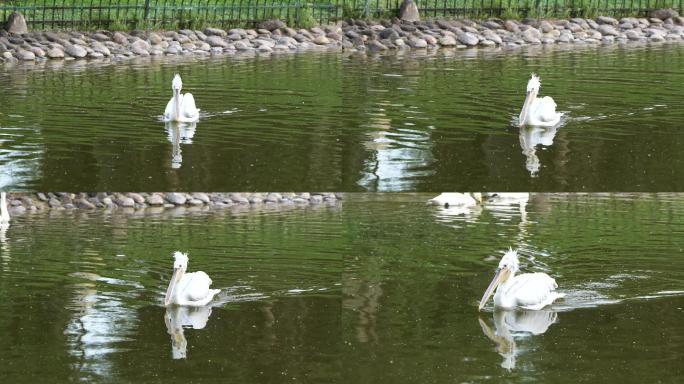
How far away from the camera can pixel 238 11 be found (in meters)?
17.8

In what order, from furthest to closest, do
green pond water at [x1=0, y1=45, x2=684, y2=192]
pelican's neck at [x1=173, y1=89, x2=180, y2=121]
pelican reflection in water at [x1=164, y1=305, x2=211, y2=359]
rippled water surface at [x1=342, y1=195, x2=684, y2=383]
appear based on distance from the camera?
pelican's neck at [x1=173, y1=89, x2=180, y2=121] < green pond water at [x1=0, y1=45, x2=684, y2=192] < pelican reflection in water at [x1=164, y1=305, x2=211, y2=359] < rippled water surface at [x1=342, y1=195, x2=684, y2=383]

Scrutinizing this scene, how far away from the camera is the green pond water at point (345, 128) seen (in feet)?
35.4

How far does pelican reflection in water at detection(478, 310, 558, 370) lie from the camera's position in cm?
1016

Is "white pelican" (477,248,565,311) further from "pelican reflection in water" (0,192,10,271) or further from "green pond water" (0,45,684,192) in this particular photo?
"pelican reflection in water" (0,192,10,271)

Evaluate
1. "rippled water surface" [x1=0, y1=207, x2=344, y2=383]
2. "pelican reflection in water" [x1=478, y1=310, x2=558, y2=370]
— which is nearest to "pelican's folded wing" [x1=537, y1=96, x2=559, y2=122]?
"pelican reflection in water" [x1=478, y1=310, x2=558, y2=370]

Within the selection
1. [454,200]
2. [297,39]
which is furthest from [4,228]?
[454,200]

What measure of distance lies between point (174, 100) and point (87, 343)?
3068 mm

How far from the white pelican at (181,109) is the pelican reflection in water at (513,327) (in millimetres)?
3022

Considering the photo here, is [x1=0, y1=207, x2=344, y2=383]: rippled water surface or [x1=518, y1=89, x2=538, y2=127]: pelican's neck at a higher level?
[x1=518, y1=89, x2=538, y2=127]: pelican's neck

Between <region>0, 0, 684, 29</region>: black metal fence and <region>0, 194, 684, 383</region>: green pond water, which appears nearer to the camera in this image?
<region>0, 194, 684, 383</region>: green pond water

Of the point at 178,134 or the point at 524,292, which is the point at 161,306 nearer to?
the point at 178,134

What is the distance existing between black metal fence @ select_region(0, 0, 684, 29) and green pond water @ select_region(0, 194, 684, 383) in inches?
94.4

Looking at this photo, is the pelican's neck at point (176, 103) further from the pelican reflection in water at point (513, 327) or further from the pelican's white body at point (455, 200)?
the pelican's white body at point (455, 200)

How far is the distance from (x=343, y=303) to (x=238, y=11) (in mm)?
6550
